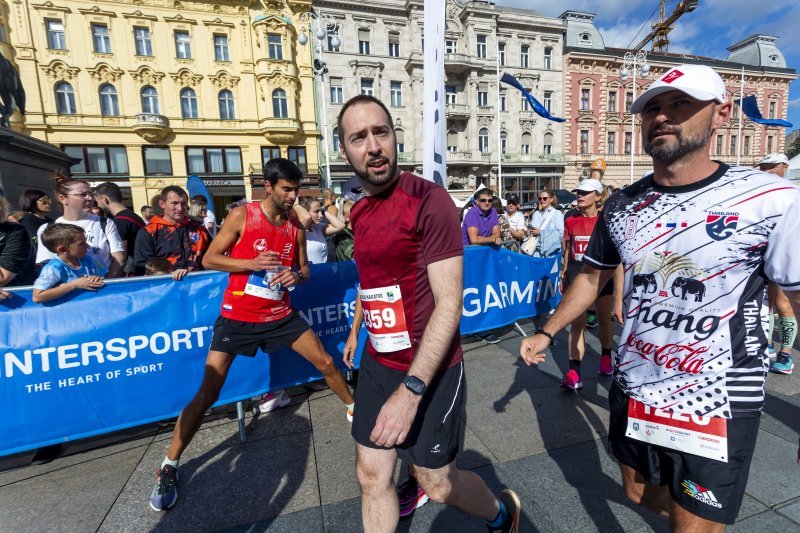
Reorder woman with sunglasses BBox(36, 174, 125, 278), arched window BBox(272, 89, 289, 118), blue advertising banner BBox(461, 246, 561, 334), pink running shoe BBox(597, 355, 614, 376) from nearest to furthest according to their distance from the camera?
woman with sunglasses BBox(36, 174, 125, 278)
pink running shoe BBox(597, 355, 614, 376)
blue advertising banner BBox(461, 246, 561, 334)
arched window BBox(272, 89, 289, 118)

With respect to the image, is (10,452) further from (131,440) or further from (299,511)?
(299,511)

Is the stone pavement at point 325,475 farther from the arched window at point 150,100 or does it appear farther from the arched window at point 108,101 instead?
the arched window at point 108,101

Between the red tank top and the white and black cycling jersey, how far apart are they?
92.2 inches

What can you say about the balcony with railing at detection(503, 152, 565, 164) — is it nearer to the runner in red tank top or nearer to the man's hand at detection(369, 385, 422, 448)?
the runner in red tank top

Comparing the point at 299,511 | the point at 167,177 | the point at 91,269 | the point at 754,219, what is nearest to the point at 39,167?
the point at 91,269

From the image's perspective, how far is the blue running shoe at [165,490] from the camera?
245 centimetres

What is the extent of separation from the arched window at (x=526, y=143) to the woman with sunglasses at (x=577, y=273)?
113ft

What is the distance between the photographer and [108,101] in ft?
86.6

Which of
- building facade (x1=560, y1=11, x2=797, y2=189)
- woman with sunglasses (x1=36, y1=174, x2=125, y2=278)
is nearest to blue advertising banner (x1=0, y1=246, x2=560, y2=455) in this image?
woman with sunglasses (x1=36, y1=174, x2=125, y2=278)

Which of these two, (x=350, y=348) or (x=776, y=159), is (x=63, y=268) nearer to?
(x=350, y=348)

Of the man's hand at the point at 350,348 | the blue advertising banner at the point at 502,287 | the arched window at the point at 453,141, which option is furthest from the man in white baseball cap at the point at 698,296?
the arched window at the point at 453,141

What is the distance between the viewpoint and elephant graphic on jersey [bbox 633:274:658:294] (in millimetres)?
1595

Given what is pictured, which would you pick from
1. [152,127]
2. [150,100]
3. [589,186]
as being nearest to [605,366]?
[589,186]

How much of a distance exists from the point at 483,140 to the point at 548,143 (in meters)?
6.74
